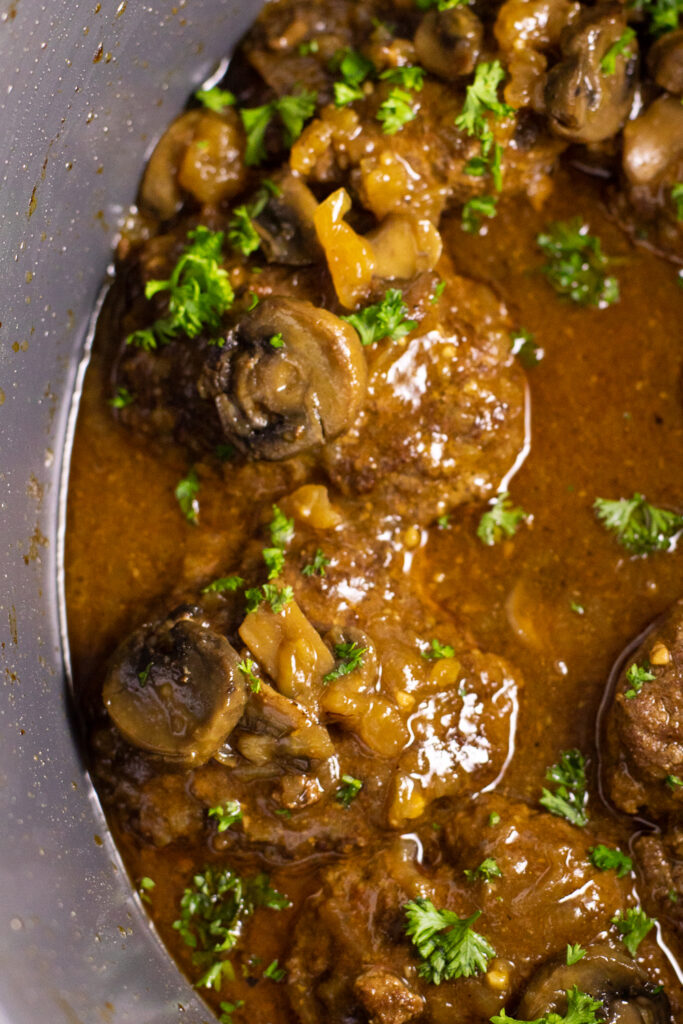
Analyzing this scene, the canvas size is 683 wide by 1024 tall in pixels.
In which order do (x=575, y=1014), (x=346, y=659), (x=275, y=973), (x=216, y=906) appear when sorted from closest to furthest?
(x=575, y=1014)
(x=346, y=659)
(x=275, y=973)
(x=216, y=906)

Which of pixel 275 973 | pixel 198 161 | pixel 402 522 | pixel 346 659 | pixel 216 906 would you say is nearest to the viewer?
pixel 346 659

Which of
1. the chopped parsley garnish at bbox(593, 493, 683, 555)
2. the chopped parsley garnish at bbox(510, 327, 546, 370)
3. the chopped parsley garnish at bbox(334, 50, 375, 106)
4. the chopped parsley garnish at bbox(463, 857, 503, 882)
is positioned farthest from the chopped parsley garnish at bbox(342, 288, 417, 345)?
the chopped parsley garnish at bbox(463, 857, 503, 882)

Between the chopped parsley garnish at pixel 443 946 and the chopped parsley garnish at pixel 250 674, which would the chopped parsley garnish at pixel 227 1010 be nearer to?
the chopped parsley garnish at pixel 443 946

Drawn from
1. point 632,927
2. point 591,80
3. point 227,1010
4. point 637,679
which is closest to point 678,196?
point 591,80

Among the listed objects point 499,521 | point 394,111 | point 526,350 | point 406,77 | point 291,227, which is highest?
point 406,77

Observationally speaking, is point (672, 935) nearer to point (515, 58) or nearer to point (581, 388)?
point (581, 388)

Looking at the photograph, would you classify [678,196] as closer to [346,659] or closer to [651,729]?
[651,729]
